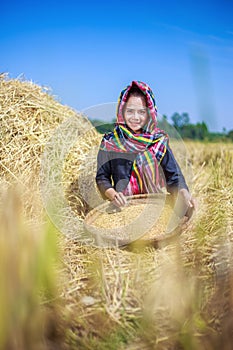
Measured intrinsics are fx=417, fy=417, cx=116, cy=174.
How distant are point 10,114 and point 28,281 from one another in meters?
2.65

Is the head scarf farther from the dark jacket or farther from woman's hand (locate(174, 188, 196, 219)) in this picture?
woman's hand (locate(174, 188, 196, 219))

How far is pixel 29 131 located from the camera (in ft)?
11.6

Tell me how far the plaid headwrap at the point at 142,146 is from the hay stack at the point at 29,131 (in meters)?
0.55

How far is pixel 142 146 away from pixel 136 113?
9.6 inches

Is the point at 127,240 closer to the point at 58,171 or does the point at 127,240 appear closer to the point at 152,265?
the point at 152,265

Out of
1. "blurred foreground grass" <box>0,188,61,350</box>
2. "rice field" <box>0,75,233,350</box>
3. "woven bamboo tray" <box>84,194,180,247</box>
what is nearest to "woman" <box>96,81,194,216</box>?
"woven bamboo tray" <box>84,194,180,247</box>

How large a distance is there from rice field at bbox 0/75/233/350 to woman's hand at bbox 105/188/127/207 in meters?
0.31

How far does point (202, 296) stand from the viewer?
5.99 feet

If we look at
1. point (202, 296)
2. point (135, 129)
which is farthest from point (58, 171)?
point (202, 296)

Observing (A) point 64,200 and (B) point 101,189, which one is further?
(A) point 64,200

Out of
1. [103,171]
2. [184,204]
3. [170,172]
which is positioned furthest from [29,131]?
[184,204]

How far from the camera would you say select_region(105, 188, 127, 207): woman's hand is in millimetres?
2832

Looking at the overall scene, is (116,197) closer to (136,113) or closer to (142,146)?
(142,146)

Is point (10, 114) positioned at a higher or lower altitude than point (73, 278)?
higher
